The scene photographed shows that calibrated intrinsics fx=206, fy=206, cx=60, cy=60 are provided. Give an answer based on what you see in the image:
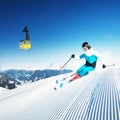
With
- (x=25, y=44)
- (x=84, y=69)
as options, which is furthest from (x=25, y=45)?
(x=84, y=69)

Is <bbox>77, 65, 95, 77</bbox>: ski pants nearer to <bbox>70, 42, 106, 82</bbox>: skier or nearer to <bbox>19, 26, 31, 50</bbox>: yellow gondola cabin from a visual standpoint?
<bbox>70, 42, 106, 82</bbox>: skier

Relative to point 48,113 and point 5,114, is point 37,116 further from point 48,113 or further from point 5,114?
point 5,114

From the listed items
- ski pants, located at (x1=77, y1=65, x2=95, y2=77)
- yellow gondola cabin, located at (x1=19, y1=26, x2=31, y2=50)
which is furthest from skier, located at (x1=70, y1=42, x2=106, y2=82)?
yellow gondola cabin, located at (x1=19, y1=26, x2=31, y2=50)

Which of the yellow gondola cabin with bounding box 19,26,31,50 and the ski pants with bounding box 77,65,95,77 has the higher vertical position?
the yellow gondola cabin with bounding box 19,26,31,50

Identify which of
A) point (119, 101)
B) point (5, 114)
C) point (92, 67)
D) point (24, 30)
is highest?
point (24, 30)

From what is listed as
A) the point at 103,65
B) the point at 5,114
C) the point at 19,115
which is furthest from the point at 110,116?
the point at 103,65

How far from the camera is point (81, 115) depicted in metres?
4.18

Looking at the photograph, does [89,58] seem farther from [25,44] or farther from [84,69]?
[25,44]

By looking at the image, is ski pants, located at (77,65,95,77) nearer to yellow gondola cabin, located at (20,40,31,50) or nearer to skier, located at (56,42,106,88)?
skier, located at (56,42,106,88)

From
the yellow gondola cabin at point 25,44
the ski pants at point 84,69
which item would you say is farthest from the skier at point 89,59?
the yellow gondola cabin at point 25,44

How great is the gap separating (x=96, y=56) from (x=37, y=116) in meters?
7.24

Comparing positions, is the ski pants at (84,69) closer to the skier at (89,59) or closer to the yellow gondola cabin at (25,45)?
the skier at (89,59)

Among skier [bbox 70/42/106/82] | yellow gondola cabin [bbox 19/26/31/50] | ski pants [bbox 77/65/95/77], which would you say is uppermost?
yellow gondola cabin [bbox 19/26/31/50]

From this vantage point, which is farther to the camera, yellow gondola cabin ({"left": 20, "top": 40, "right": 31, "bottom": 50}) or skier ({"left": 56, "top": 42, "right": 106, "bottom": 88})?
skier ({"left": 56, "top": 42, "right": 106, "bottom": 88})
